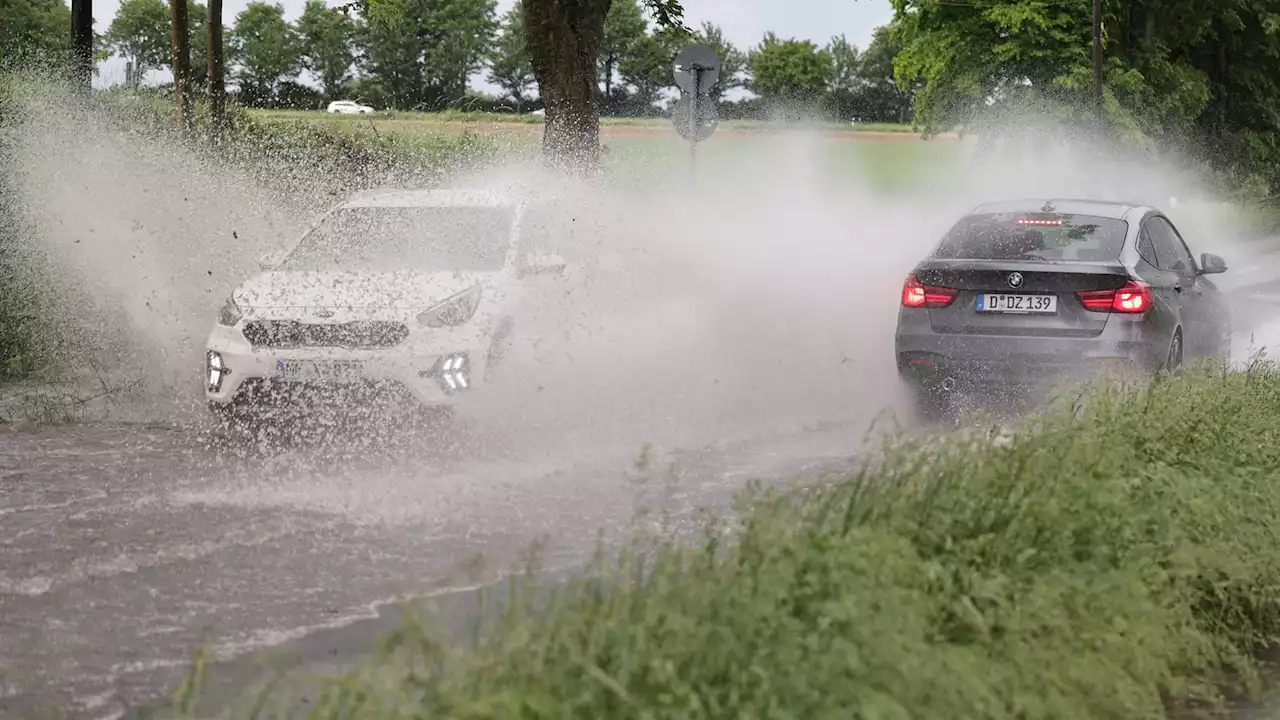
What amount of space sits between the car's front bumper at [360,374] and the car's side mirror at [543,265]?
979mm

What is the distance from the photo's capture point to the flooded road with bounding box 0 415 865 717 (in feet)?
20.3

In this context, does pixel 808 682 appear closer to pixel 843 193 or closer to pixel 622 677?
pixel 622 677

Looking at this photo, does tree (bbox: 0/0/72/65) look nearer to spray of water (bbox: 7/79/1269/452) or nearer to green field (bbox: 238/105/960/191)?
green field (bbox: 238/105/960/191)

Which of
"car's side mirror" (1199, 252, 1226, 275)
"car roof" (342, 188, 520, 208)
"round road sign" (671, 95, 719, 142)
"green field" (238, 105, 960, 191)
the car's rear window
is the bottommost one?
"green field" (238, 105, 960, 191)

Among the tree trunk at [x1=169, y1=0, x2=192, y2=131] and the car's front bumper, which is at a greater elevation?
the tree trunk at [x1=169, y1=0, x2=192, y2=131]

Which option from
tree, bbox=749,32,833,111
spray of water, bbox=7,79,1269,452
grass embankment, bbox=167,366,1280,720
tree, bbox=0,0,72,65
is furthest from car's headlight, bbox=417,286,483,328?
tree, bbox=749,32,833,111

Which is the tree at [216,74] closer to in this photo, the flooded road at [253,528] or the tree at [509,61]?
the flooded road at [253,528]

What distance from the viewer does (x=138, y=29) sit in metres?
129

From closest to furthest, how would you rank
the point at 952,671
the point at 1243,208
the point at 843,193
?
1. the point at 952,671
2. the point at 843,193
3. the point at 1243,208

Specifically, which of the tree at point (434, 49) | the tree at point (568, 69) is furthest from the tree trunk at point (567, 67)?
the tree at point (434, 49)

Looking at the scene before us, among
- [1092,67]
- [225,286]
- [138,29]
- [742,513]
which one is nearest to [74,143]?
[225,286]

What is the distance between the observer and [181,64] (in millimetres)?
22547

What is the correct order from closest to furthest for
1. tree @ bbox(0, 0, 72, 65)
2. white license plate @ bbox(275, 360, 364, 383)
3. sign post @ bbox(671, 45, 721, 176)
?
1. white license plate @ bbox(275, 360, 364, 383)
2. sign post @ bbox(671, 45, 721, 176)
3. tree @ bbox(0, 0, 72, 65)

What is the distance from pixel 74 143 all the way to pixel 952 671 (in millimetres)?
14203
